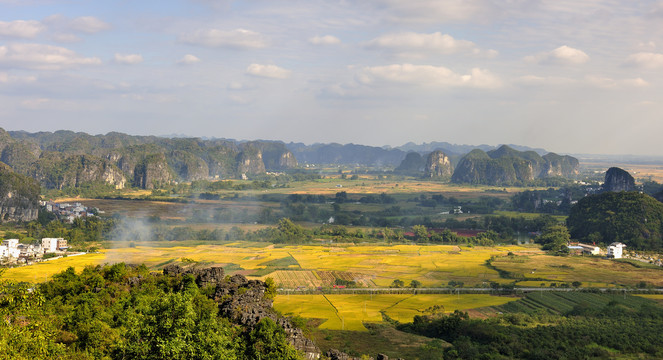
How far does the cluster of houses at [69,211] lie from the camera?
71438 millimetres

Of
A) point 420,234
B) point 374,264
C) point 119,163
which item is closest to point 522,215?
point 420,234

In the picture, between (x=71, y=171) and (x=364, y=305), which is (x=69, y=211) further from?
(x=364, y=305)

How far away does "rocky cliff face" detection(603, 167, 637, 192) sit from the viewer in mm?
99625

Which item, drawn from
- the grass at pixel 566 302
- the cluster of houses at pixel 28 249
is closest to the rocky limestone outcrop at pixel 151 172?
the cluster of houses at pixel 28 249

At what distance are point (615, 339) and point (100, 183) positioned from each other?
336 ft

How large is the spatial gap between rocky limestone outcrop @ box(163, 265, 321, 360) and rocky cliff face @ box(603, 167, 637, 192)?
89.8 meters

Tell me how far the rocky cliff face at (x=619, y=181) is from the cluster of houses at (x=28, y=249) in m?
87.3

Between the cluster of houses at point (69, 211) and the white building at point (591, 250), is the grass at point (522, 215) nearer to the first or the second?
the white building at point (591, 250)

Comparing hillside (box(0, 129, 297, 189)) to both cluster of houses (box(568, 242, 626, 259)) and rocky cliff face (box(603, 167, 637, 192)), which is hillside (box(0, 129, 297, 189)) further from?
rocky cliff face (box(603, 167, 637, 192))

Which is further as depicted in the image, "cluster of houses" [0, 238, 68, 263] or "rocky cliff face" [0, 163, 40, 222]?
"rocky cliff face" [0, 163, 40, 222]

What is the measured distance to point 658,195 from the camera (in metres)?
77.4

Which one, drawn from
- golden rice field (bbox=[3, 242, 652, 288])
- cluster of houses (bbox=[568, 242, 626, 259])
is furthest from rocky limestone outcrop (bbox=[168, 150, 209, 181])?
cluster of houses (bbox=[568, 242, 626, 259])

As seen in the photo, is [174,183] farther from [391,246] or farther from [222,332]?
[222,332]

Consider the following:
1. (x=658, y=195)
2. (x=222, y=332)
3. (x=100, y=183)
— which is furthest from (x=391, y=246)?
(x=100, y=183)
